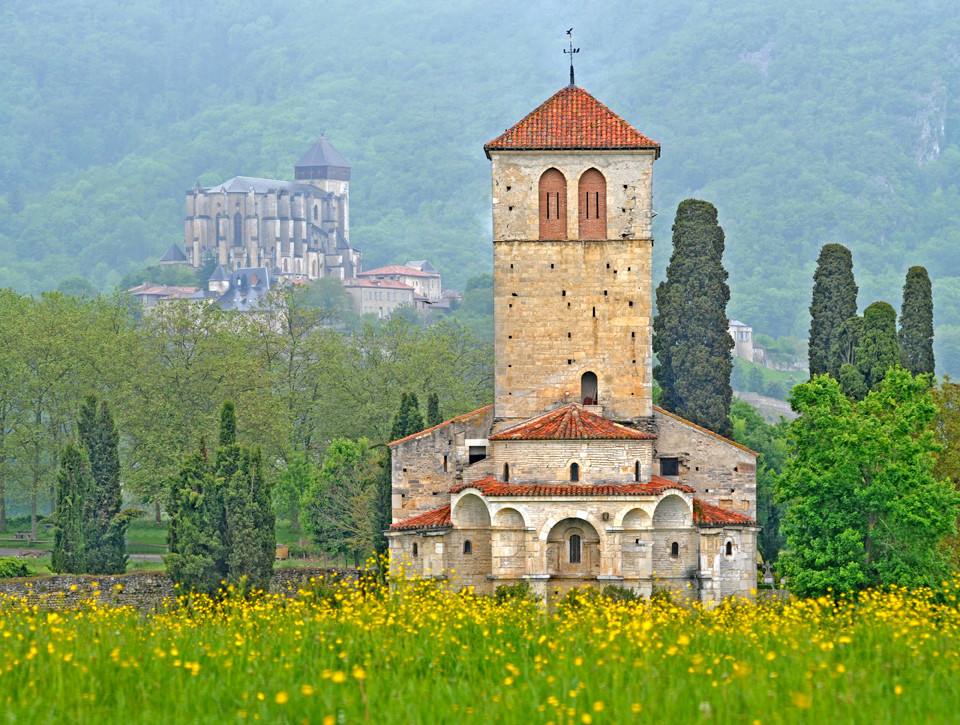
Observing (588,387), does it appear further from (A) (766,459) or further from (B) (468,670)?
(B) (468,670)

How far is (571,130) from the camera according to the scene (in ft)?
157

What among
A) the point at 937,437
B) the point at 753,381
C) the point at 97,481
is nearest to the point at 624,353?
the point at 937,437

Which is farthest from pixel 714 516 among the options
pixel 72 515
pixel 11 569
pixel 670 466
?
pixel 11 569

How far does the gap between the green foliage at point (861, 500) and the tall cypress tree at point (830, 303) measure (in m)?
20.8

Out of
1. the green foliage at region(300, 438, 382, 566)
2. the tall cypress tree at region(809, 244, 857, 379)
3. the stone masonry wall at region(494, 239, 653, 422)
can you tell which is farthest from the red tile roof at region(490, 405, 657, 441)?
the tall cypress tree at region(809, 244, 857, 379)

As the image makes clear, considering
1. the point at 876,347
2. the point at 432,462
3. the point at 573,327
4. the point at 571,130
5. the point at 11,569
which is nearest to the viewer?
the point at 573,327

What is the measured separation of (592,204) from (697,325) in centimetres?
1402

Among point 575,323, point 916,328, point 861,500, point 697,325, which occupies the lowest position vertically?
point 861,500

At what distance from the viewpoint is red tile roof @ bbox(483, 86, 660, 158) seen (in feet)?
155

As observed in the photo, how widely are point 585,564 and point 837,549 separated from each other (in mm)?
7631

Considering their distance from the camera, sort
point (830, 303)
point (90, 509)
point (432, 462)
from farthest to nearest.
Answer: point (830, 303), point (90, 509), point (432, 462)

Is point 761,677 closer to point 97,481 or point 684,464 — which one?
point 684,464

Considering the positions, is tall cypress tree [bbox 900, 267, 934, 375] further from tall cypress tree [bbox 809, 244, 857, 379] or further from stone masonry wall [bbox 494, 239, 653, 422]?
stone masonry wall [bbox 494, 239, 653, 422]

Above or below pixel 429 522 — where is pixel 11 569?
below
